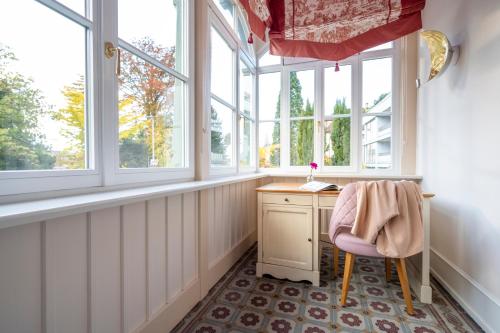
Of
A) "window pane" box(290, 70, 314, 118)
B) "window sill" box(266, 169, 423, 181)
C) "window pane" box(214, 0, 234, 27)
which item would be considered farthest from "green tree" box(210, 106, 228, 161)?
"window pane" box(290, 70, 314, 118)

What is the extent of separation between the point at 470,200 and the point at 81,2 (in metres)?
2.42

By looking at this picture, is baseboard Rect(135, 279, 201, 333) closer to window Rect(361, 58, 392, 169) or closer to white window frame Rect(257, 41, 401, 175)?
white window frame Rect(257, 41, 401, 175)

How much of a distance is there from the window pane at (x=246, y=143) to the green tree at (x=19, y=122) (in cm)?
192

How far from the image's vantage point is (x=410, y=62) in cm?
245

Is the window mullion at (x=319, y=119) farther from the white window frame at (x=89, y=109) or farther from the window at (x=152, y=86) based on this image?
the white window frame at (x=89, y=109)

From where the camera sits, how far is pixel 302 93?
2.90 metres

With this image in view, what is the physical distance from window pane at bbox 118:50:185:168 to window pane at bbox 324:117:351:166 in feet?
5.97

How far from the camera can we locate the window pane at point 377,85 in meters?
2.59

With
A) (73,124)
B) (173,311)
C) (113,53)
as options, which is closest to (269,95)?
(113,53)

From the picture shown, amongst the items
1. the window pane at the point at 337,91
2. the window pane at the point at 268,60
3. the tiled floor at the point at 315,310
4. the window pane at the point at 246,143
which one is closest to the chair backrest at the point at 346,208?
the tiled floor at the point at 315,310

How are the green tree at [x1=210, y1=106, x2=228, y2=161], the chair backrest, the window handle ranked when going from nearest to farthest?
1. the window handle
2. the chair backrest
3. the green tree at [x1=210, y1=106, x2=228, y2=161]

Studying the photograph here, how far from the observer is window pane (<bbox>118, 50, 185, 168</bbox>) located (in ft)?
3.84

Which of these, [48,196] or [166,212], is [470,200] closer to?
[166,212]

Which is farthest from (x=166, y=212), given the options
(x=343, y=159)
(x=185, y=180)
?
(x=343, y=159)
